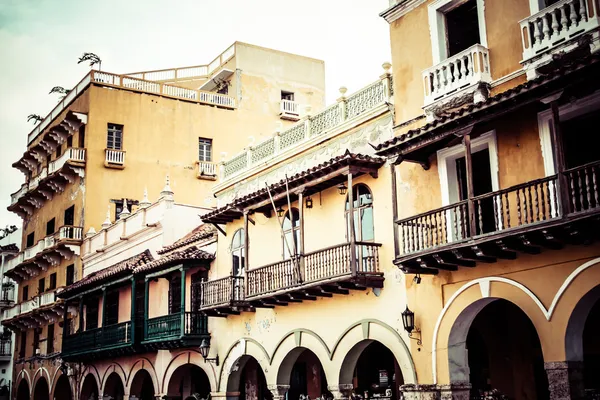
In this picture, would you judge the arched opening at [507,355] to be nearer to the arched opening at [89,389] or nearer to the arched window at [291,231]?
→ the arched window at [291,231]

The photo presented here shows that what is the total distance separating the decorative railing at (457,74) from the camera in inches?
597

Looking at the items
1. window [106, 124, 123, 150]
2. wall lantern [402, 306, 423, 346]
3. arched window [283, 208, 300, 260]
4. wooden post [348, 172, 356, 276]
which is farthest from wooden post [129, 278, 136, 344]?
wall lantern [402, 306, 423, 346]

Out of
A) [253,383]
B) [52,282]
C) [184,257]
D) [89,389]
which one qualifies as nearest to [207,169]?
[52,282]

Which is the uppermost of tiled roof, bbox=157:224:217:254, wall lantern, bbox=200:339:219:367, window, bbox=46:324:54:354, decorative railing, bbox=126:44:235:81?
decorative railing, bbox=126:44:235:81

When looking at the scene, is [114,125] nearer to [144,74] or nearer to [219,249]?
[144,74]

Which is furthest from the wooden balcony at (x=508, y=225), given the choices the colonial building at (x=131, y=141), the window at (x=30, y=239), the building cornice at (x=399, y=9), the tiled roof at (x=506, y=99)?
the window at (x=30, y=239)

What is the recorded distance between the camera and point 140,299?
28172mm

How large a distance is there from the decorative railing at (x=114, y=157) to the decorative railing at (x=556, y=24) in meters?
23.4

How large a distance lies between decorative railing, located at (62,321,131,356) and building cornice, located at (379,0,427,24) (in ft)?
47.2

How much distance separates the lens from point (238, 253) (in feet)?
74.8

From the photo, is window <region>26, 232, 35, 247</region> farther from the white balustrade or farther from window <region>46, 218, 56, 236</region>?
the white balustrade

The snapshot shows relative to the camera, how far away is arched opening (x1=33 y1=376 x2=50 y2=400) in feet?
123

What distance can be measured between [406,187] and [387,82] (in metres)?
2.62

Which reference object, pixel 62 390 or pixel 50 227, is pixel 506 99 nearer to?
pixel 62 390
